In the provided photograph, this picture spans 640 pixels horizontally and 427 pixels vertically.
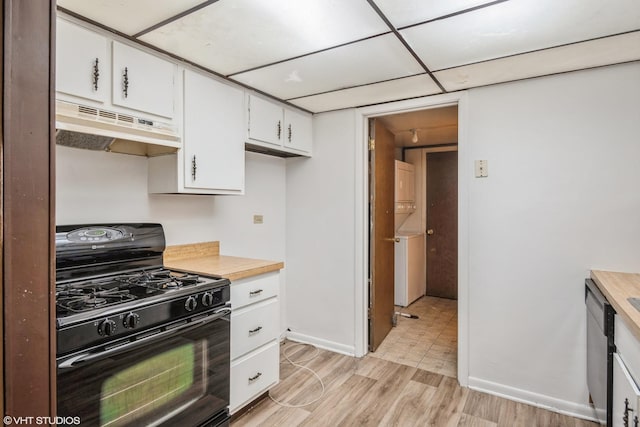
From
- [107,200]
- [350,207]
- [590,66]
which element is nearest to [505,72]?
[590,66]

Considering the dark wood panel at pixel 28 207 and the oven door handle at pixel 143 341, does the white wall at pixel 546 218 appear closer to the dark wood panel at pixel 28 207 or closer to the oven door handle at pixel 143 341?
the oven door handle at pixel 143 341

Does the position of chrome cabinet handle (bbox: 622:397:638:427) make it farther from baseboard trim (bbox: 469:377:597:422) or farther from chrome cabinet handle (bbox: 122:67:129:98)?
chrome cabinet handle (bbox: 122:67:129:98)

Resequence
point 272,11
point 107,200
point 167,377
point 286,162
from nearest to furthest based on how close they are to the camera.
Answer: point 272,11 < point 167,377 < point 107,200 < point 286,162

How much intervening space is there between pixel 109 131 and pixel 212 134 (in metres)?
0.62

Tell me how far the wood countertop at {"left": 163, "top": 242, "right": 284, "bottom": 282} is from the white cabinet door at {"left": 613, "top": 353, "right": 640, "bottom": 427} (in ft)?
5.60

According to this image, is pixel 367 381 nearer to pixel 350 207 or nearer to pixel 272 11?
pixel 350 207

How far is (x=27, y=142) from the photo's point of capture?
0.72 m

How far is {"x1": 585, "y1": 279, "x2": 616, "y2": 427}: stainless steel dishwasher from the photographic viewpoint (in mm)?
1585

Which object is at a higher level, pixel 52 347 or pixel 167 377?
pixel 52 347

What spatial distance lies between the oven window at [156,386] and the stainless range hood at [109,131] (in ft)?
3.33

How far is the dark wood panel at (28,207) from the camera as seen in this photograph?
→ 2.27ft

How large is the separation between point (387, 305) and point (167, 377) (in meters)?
2.23

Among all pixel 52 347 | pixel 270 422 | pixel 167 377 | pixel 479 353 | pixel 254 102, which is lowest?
pixel 270 422

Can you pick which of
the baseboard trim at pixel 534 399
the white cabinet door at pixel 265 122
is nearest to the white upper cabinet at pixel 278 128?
the white cabinet door at pixel 265 122
